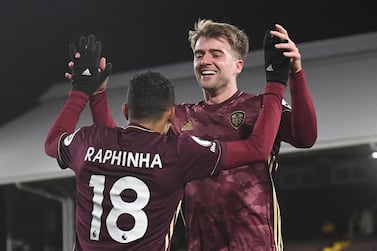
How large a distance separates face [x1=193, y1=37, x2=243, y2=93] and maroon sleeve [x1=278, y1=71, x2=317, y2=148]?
0.83 ft

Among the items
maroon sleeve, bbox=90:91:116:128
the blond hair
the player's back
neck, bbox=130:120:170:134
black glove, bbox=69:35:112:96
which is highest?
the blond hair

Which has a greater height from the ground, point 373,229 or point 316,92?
point 316,92

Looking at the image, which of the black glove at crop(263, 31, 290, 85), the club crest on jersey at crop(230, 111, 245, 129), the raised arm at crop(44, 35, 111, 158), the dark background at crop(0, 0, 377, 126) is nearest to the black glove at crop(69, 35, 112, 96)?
the raised arm at crop(44, 35, 111, 158)

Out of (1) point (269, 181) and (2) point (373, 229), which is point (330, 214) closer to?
(2) point (373, 229)

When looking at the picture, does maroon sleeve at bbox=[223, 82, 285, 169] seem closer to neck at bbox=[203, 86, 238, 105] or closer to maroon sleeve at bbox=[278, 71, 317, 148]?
maroon sleeve at bbox=[278, 71, 317, 148]

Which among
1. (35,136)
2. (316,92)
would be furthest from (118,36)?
(316,92)

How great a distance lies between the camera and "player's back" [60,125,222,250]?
2.04m

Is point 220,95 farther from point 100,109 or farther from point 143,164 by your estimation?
point 143,164

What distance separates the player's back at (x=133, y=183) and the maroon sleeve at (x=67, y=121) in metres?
0.19

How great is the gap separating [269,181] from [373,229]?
749cm

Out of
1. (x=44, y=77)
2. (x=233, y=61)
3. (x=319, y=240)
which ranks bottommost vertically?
(x=319, y=240)

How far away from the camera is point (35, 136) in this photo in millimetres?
8211

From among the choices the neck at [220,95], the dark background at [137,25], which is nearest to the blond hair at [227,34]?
the neck at [220,95]

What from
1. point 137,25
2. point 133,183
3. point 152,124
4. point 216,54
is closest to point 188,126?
point 216,54
